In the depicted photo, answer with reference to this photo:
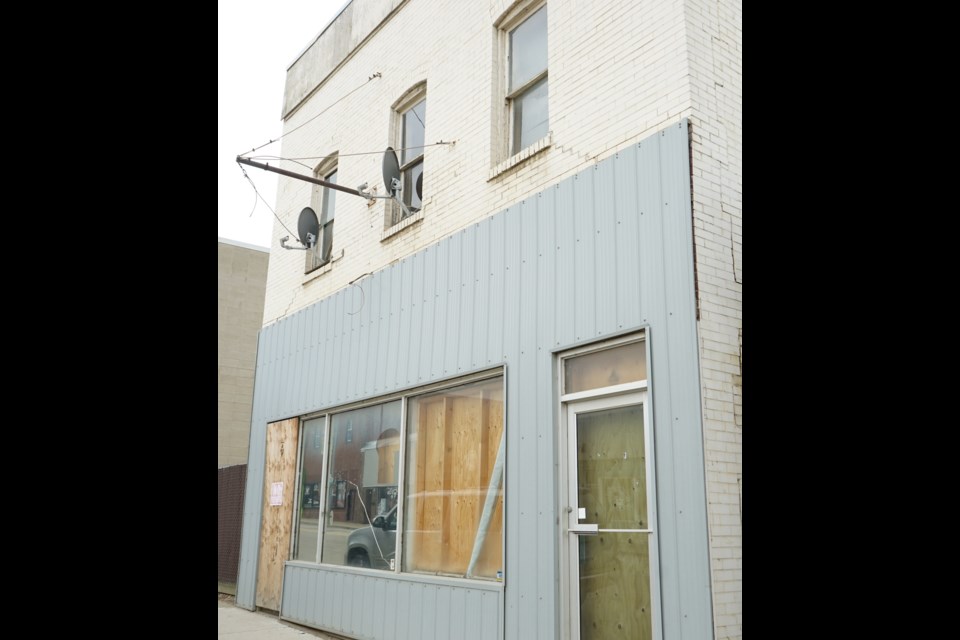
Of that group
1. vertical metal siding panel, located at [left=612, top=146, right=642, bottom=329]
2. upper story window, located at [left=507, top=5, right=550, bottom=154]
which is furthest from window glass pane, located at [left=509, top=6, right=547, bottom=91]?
vertical metal siding panel, located at [left=612, top=146, right=642, bottom=329]

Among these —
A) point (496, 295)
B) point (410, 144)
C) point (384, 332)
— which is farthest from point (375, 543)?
point (410, 144)

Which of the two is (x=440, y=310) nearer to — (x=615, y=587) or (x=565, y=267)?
(x=565, y=267)

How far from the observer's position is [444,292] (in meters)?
8.11

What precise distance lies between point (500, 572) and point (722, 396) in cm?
264

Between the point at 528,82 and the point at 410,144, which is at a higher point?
the point at 410,144

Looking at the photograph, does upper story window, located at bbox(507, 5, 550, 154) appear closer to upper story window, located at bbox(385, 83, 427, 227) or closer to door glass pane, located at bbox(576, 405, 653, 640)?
upper story window, located at bbox(385, 83, 427, 227)

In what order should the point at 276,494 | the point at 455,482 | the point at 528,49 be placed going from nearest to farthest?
the point at 455,482
the point at 528,49
the point at 276,494

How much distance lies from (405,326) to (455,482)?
197 cm

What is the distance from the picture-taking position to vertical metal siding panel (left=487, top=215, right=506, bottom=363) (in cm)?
722

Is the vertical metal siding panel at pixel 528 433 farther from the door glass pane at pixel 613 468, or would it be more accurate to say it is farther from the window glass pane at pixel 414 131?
the window glass pane at pixel 414 131

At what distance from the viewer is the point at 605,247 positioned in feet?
20.5

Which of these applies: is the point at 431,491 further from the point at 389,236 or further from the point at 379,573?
the point at 389,236

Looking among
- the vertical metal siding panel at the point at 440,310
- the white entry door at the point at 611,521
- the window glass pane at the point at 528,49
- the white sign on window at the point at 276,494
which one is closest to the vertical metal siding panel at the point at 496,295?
the vertical metal siding panel at the point at 440,310
